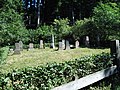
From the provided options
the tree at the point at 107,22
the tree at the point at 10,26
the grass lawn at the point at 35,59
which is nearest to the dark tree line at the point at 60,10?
the tree at the point at 10,26

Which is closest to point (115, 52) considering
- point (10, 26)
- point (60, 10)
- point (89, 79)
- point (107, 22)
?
point (89, 79)

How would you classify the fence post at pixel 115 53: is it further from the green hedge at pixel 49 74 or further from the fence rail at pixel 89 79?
the green hedge at pixel 49 74

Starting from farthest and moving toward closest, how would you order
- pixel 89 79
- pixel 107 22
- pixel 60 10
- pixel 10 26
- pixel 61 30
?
pixel 60 10 → pixel 61 30 → pixel 10 26 → pixel 107 22 → pixel 89 79

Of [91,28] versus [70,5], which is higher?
[70,5]

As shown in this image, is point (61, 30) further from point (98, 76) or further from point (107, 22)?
point (98, 76)

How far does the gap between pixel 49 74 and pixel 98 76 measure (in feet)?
5.20

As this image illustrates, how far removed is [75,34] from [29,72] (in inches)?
1071

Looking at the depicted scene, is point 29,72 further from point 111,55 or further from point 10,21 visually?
point 10,21

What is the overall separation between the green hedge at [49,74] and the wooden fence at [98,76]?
0.60ft

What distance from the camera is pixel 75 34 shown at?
105ft

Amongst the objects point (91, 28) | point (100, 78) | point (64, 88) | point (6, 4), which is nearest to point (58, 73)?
point (64, 88)

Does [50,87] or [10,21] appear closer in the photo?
[50,87]

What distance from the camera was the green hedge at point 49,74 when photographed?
185 inches

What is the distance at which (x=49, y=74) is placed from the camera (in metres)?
5.23
